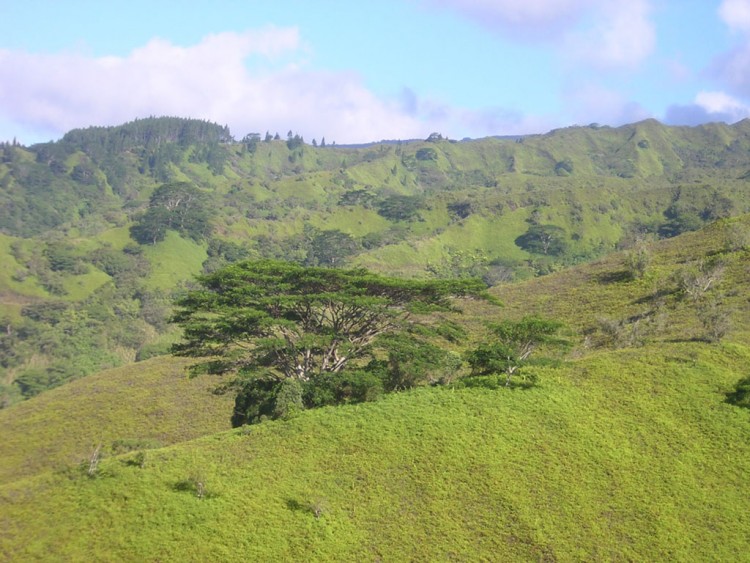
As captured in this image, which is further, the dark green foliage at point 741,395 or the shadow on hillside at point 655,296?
the shadow on hillside at point 655,296

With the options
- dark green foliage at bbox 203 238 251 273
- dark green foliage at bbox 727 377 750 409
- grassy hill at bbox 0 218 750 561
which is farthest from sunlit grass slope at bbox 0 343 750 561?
dark green foliage at bbox 203 238 251 273

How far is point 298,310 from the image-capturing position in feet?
129

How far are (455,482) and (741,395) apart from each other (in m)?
17.3

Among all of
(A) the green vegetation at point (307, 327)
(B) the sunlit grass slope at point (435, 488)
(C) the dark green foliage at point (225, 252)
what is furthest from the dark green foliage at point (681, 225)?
(A) the green vegetation at point (307, 327)

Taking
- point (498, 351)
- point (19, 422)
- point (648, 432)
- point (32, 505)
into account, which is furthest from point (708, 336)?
point (19, 422)

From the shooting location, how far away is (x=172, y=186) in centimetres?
19000

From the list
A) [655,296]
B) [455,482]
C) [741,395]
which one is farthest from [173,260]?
[741,395]

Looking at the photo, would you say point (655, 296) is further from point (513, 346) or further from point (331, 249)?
point (331, 249)

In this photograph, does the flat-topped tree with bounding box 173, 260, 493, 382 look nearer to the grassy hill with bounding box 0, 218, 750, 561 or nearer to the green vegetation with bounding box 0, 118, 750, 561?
the green vegetation with bounding box 0, 118, 750, 561

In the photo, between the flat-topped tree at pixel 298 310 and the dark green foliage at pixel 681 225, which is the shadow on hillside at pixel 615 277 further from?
the dark green foliage at pixel 681 225

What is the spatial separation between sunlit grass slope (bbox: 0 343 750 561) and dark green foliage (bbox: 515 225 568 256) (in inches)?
5527

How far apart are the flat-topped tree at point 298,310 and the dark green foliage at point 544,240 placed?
137 m

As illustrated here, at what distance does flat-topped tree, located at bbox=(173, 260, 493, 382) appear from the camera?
37.1 meters

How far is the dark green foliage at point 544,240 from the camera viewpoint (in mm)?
171375
